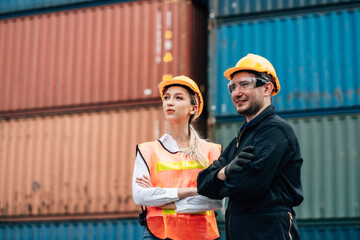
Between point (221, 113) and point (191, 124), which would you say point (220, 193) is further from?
point (221, 113)

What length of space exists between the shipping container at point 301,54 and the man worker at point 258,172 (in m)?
6.64

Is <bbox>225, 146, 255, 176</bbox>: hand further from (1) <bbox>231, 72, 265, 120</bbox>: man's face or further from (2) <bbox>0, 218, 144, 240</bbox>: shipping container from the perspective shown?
(2) <bbox>0, 218, 144, 240</bbox>: shipping container

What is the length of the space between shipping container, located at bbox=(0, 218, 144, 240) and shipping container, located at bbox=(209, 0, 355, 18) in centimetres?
470

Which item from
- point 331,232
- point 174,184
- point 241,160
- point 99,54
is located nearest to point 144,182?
point 174,184

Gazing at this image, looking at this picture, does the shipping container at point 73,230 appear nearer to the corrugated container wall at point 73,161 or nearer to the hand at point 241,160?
the corrugated container wall at point 73,161

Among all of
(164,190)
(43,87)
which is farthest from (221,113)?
(164,190)

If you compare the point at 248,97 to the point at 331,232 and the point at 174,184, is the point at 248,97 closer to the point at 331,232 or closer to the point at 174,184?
the point at 174,184

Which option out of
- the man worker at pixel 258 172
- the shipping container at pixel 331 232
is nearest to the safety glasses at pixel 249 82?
the man worker at pixel 258 172

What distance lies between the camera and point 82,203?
11070mm

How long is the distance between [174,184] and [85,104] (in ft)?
25.1

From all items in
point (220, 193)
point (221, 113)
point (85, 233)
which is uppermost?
point (221, 113)

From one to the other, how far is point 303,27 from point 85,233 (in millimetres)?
6108

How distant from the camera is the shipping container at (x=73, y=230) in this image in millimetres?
10680

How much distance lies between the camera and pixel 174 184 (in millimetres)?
4215
